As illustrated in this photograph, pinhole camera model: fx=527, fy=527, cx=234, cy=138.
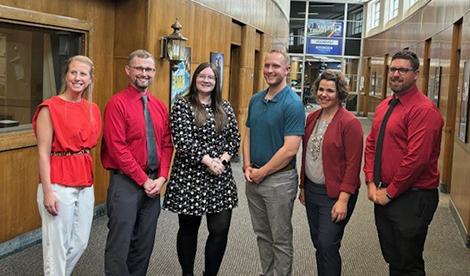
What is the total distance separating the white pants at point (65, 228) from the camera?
9.61ft

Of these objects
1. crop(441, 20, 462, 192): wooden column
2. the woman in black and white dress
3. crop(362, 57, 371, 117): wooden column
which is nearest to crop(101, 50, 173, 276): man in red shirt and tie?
the woman in black and white dress

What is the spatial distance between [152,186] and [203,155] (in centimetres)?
36

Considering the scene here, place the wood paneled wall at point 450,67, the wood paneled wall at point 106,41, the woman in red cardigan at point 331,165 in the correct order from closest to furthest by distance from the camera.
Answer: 1. the woman in red cardigan at point 331,165
2. the wood paneled wall at point 106,41
3. the wood paneled wall at point 450,67

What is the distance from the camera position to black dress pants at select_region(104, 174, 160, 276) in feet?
10.4

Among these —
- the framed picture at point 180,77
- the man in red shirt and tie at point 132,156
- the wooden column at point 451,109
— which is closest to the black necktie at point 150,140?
the man in red shirt and tie at point 132,156

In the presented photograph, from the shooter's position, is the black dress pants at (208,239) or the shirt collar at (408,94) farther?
the black dress pants at (208,239)

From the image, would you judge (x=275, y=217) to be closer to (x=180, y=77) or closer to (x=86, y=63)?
(x=86, y=63)

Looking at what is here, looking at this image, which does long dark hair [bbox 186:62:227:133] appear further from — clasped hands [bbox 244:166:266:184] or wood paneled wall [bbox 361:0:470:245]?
wood paneled wall [bbox 361:0:470:245]

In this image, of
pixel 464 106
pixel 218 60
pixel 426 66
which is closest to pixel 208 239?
pixel 464 106

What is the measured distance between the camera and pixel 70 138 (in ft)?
9.63

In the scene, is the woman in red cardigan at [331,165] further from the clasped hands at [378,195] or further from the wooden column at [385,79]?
the wooden column at [385,79]

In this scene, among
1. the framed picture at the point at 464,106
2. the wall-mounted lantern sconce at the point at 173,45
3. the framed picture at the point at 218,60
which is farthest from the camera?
the framed picture at the point at 218,60

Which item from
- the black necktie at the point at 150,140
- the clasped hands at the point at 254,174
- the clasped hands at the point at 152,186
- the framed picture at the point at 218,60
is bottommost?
the clasped hands at the point at 152,186

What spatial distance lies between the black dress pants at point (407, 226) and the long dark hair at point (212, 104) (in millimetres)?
1089
